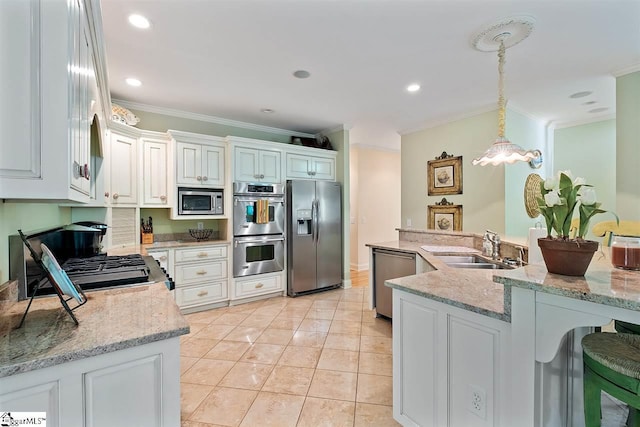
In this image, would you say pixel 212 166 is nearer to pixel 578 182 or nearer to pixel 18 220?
pixel 18 220

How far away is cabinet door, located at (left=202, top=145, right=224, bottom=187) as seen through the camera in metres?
3.64

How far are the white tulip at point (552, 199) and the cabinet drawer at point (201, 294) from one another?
3465mm

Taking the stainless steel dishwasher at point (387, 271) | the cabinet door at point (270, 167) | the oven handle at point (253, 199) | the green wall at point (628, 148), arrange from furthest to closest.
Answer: the cabinet door at point (270, 167), the oven handle at point (253, 199), the stainless steel dishwasher at point (387, 271), the green wall at point (628, 148)

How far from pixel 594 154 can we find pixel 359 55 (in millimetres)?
4247

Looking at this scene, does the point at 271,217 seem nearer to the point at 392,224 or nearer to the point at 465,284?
the point at 465,284

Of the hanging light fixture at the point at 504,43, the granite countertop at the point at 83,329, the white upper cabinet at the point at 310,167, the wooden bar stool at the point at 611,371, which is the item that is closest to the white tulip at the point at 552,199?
the wooden bar stool at the point at 611,371

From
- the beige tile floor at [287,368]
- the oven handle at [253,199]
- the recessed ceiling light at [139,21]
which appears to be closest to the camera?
the beige tile floor at [287,368]

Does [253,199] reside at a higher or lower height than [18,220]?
higher

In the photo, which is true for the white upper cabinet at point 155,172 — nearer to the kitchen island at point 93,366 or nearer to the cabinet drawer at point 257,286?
the cabinet drawer at point 257,286

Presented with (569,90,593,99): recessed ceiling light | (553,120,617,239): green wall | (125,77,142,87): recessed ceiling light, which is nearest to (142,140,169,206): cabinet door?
(125,77,142,87): recessed ceiling light

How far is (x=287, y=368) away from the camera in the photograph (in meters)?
2.26

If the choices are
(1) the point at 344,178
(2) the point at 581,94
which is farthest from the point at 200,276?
(2) the point at 581,94

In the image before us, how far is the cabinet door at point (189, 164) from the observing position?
11.4 feet

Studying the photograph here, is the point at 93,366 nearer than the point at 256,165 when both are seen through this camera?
Yes
